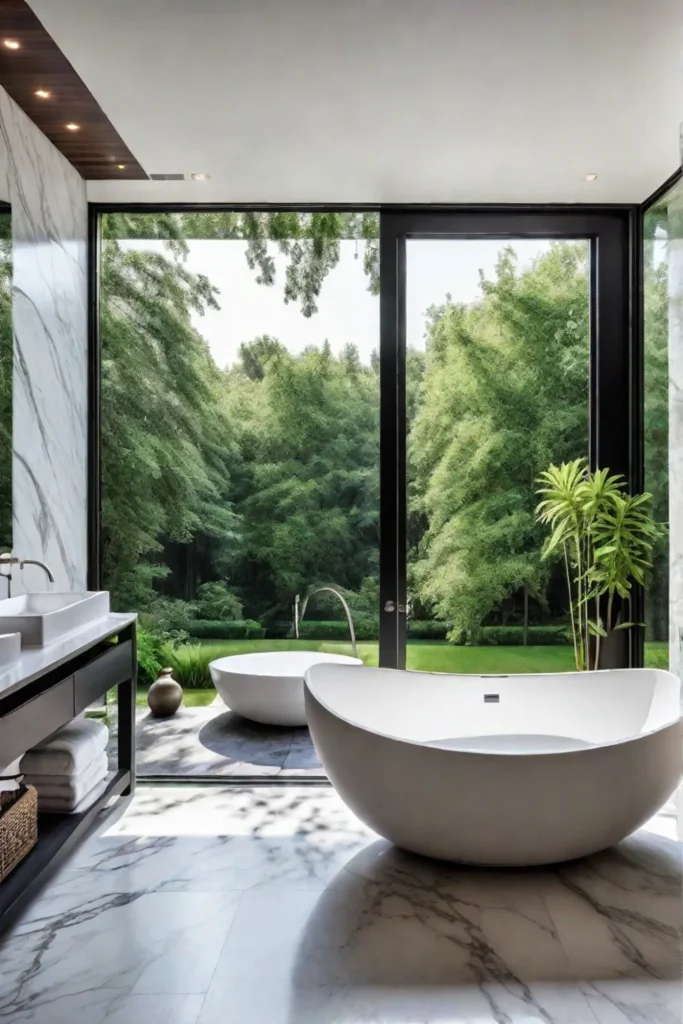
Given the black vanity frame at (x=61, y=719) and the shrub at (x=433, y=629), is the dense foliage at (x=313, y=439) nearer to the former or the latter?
the shrub at (x=433, y=629)

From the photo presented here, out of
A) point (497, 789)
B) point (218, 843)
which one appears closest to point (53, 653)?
point (218, 843)

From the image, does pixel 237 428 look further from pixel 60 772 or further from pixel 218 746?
pixel 60 772

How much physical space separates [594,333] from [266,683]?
252 cm

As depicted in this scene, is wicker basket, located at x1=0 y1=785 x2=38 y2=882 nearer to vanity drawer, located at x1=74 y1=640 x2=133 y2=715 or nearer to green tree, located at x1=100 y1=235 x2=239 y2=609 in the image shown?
vanity drawer, located at x1=74 y1=640 x2=133 y2=715

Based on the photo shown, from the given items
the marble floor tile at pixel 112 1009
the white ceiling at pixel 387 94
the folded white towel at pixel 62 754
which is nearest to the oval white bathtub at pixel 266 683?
the folded white towel at pixel 62 754

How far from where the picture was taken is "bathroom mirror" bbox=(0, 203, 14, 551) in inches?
119

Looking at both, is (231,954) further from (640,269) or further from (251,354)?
(640,269)

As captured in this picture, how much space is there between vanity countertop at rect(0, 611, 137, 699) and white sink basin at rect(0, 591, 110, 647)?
26 mm

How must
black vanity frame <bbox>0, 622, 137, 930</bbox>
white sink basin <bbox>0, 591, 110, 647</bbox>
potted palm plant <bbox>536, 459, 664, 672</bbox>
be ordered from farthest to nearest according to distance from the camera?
potted palm plant <bbox>536, 459, 664, 672</bbox>
white sink basin <bbox>0, 591, 110, 647</bbox>
black vanity frame <bbox>0, 622, 137, 930</bbox>

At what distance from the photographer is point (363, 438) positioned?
4.05 metres

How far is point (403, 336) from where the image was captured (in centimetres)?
404

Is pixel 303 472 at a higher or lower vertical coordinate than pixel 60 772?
higher

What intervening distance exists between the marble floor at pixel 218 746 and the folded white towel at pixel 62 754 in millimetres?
924

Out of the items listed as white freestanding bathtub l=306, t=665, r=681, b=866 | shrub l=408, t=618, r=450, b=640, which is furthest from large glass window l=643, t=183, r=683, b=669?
shrub l=408, t=618, r=450, b=640
